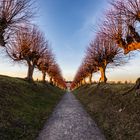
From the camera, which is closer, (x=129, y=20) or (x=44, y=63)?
(x=129, y=20)

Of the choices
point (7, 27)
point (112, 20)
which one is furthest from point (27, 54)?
point (112, 20)

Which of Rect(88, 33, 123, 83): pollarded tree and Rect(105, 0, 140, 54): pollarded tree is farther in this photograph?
Rect(88, 33, 123, 83): pollarded tree

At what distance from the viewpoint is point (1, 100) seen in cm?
2188

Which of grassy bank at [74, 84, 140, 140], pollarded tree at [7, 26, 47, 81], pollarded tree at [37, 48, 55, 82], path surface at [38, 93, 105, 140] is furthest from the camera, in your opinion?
pollarded tree at [37, 48, 55, 82]

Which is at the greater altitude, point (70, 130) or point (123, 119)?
point (123, 119)

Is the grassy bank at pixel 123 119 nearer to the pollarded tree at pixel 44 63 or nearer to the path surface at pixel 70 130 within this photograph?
the path surface at pixel 70 130

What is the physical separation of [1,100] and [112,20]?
53.3 feet

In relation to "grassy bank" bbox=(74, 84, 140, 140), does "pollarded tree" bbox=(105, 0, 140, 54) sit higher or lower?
higher

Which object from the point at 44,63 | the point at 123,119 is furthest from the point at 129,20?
the point at 44,63

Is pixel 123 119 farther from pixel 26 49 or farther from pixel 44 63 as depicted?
pixel 44 63

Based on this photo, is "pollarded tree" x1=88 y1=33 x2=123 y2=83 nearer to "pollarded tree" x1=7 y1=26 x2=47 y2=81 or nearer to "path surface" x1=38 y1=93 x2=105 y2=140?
"pollarded tree" x1=7 y1=26 x2=47 y2=81

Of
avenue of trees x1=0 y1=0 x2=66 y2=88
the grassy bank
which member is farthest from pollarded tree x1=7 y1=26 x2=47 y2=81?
the grassy bank

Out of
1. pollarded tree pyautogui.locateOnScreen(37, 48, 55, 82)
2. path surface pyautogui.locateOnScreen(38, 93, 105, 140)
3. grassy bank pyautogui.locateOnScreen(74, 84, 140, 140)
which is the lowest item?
path surface pyautogui.locateOnScreen(38, 93, 105, 140)

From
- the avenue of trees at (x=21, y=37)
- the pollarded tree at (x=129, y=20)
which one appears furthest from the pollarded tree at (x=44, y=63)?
the pollarded tree at (x=129, y=20)
